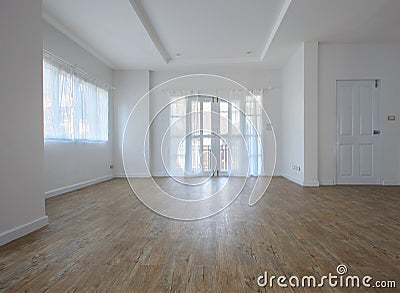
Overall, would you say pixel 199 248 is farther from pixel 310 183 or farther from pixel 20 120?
pixel 310 183

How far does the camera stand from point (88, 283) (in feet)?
5.28

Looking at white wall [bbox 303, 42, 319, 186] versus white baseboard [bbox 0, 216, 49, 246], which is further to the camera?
white wall [bbox 303, 42, 319, 186]

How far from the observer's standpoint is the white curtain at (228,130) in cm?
748

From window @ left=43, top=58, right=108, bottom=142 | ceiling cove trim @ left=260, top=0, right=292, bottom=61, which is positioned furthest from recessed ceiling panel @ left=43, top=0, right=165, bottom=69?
ceiling cove trim @ left=260, top=0, right=292, bottom=61

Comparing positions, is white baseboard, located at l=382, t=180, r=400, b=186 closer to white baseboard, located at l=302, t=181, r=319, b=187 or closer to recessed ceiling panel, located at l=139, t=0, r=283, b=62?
white baseboard, located at l=302, t=181, r=319, b=187

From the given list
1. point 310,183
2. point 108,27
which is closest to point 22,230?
point 108,27

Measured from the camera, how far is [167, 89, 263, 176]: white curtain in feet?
24.5

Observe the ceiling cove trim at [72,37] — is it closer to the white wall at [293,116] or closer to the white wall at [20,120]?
the white wall at [20,120]

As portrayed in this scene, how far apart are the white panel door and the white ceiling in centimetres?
87

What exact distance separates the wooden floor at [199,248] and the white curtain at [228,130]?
12.6 ft

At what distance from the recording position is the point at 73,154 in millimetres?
5270

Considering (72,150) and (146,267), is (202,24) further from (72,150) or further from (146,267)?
(146,267)

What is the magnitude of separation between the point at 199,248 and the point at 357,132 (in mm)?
4646

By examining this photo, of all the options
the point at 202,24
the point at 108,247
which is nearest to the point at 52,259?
the point at 108,247
